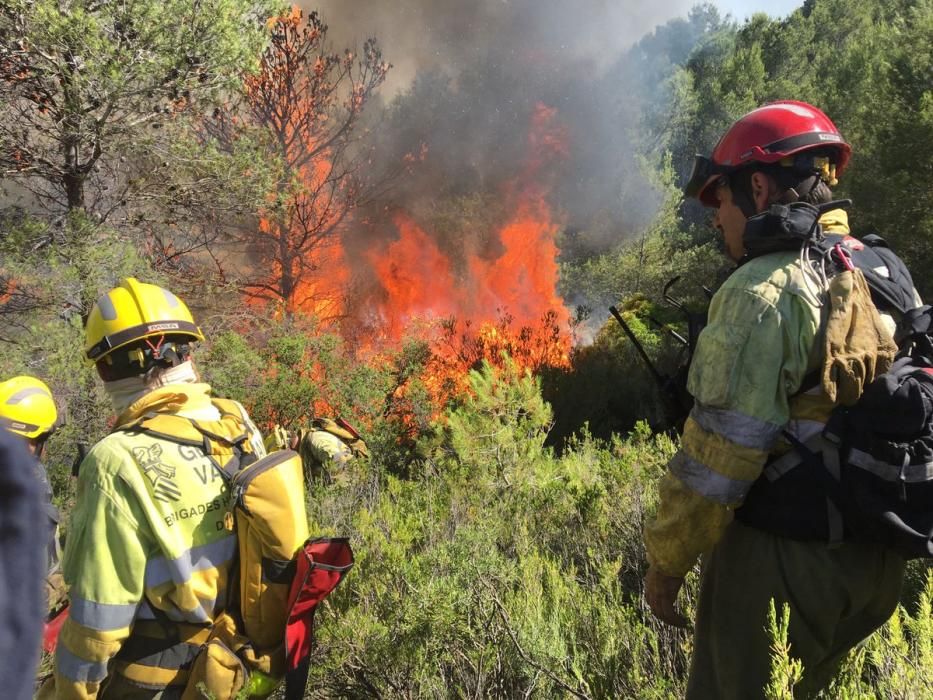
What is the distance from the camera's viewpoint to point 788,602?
1584 mm

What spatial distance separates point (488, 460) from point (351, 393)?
11.8ft

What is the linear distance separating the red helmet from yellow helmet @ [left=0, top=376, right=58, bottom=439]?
12.3 ft

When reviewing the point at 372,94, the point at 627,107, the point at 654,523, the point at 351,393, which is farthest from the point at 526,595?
the point at 627,107

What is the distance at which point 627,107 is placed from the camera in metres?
23.2

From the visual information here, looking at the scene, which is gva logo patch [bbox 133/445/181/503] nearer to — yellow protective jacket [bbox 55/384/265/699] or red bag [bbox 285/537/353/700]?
yellow protective jacket [bbox 55/384/265/699]

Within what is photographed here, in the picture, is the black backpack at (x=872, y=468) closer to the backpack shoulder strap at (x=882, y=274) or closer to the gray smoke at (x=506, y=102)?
the backpack shoulder strap at (x=882, y=274)

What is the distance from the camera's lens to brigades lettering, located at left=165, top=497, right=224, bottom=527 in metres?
1.69

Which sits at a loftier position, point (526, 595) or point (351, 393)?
point (351, 393)

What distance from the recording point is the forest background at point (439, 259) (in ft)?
8.14

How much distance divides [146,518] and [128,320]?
61cm

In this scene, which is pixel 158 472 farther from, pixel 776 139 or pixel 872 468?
pixel 776 139

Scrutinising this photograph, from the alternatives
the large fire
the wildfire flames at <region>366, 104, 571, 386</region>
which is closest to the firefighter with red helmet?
the large fire

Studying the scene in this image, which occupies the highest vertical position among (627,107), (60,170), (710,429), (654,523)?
(627,107)

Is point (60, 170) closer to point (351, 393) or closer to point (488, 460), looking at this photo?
point (351, 393)
